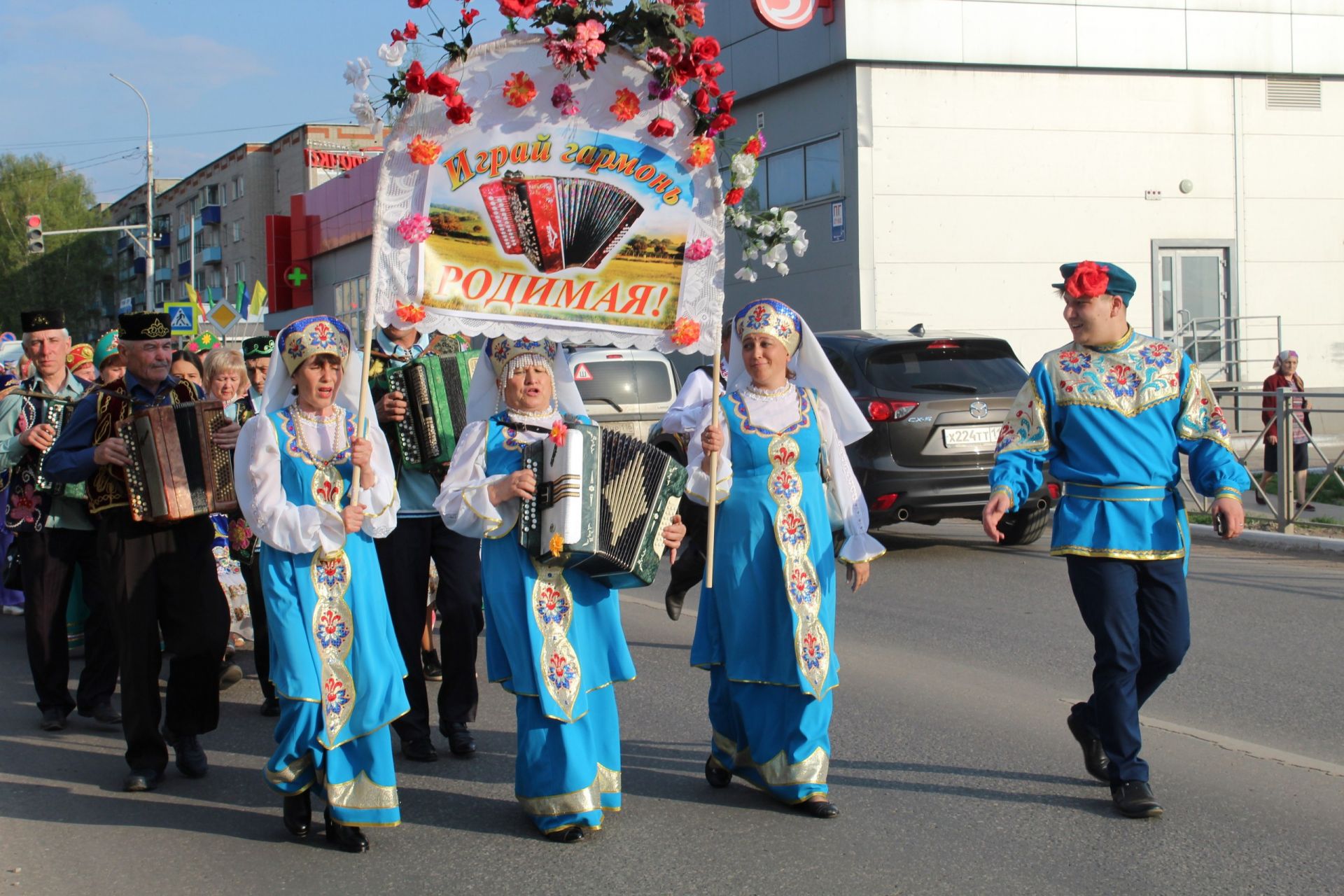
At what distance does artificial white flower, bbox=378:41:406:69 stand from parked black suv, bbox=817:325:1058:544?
6.86 metres

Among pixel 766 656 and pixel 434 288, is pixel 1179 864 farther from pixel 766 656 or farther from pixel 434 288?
pixel 434 288

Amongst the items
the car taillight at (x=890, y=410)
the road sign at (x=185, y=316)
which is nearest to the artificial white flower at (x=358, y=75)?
the car taillight at (x=890, y=410)

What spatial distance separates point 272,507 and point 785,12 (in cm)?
1973

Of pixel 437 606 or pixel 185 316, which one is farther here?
pixel 185 316

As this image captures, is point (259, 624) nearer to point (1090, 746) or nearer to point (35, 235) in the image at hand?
point (1090, 746)

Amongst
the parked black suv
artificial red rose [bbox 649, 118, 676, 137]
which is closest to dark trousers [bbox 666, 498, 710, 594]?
artificial red rose [bbox 649, 118, 676, 137]

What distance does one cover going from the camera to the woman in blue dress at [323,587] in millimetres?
4922

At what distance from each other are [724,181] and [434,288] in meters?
1.36

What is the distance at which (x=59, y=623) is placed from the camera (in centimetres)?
711

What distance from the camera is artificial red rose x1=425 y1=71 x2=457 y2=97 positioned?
523 cm

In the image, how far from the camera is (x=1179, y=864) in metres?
4.57

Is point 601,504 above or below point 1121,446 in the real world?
below

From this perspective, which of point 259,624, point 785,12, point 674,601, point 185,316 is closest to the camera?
point 259,624

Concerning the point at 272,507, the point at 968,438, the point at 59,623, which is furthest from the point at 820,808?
the point at 968,438
